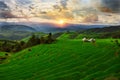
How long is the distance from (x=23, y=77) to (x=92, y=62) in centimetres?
2031

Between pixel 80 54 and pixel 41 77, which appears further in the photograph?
pixel 80 54

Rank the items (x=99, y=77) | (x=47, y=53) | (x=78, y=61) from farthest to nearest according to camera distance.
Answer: (x=47, y=53), (x=78, y=61), (x=99, y=77)

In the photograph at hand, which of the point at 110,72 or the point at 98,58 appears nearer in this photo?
the point at 110,72

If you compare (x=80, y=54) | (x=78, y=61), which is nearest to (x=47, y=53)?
(x=80, y=54)

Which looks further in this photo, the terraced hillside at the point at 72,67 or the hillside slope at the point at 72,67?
the hillside slope at the point at 72,67

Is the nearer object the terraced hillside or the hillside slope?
the terraced hillside

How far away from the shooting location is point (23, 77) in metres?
67.9

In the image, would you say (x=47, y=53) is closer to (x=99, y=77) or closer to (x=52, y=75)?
(x=52, y=75)

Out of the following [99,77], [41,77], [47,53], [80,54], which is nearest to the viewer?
[99,77]

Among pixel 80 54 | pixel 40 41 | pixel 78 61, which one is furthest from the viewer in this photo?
pixel 40 41

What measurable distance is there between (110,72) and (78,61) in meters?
17.4

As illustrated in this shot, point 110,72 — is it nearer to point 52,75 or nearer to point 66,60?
point 52,75

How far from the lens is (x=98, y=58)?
264 feet

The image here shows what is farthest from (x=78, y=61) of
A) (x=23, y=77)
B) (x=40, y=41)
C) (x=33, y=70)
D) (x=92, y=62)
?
(x=40, y=41)
